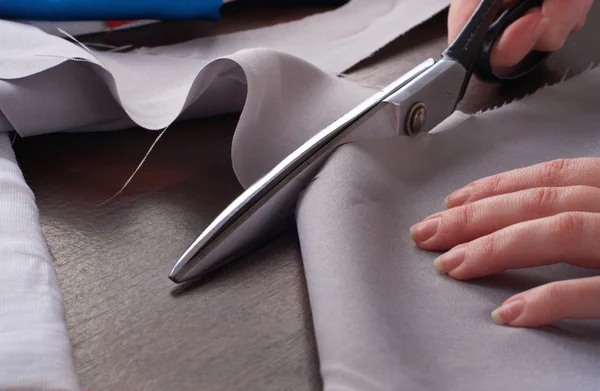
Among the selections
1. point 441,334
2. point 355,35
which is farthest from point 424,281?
point 355,35

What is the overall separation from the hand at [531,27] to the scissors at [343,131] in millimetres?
10

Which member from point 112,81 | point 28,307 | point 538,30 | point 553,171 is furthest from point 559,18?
point 28,307

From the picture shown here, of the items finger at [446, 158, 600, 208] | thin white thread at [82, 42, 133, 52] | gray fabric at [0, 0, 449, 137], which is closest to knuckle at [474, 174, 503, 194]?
finger at [446, 158, 600, 208]

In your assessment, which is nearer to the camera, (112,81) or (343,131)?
(343,131)

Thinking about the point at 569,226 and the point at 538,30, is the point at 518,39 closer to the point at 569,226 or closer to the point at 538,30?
the point at 538,30

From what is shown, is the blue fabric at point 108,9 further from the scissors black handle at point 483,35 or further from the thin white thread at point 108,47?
the scissors black handle at point 483,35

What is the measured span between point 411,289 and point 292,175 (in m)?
0.12

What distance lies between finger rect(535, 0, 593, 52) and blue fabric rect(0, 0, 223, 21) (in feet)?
1.35

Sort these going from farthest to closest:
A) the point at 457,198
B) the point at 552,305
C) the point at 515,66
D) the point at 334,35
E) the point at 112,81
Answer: the point at 334,35 → the point at 515,66 → the point at 112,81 → the point at 457,198 → the point at 552,305

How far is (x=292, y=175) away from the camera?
20.1 inches

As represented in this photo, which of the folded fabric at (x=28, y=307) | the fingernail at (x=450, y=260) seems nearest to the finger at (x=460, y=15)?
the fingernail at (x=450, y=260)

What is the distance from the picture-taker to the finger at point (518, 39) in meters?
0.69

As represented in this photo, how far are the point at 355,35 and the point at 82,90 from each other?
391mm

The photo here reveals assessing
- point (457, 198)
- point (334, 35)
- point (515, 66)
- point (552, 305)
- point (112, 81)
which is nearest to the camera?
point (552, 305)
